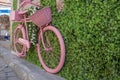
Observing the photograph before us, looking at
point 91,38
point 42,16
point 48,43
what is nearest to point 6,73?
point 48,43

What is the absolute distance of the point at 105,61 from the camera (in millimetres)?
3232

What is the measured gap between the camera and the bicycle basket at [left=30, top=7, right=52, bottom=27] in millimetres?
4371

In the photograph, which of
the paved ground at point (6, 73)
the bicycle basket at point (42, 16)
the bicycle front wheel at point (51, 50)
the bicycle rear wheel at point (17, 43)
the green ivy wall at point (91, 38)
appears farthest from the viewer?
the bicycle rear wheel at point (17, 43)

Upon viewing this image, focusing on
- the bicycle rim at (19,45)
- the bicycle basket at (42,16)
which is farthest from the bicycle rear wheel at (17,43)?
the bicycle basket at (42,16)

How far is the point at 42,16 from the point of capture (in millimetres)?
4375

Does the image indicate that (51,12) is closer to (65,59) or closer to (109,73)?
(65,59)

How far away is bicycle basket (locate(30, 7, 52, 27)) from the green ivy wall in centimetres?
24

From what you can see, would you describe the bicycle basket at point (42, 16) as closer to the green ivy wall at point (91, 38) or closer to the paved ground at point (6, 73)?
the green ivy wall at point (91, 38)

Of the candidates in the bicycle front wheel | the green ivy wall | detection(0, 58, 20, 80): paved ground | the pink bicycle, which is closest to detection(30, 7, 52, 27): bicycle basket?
the pink bicycle

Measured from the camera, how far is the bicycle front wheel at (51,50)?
4.12 metres

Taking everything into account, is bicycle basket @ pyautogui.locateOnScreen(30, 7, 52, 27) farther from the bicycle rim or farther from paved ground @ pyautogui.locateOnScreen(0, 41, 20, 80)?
the bicycle rim

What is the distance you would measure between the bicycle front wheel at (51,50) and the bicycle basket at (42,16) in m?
0.13

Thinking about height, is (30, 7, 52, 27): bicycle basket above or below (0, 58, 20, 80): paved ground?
above

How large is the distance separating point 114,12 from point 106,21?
0.55 feet
